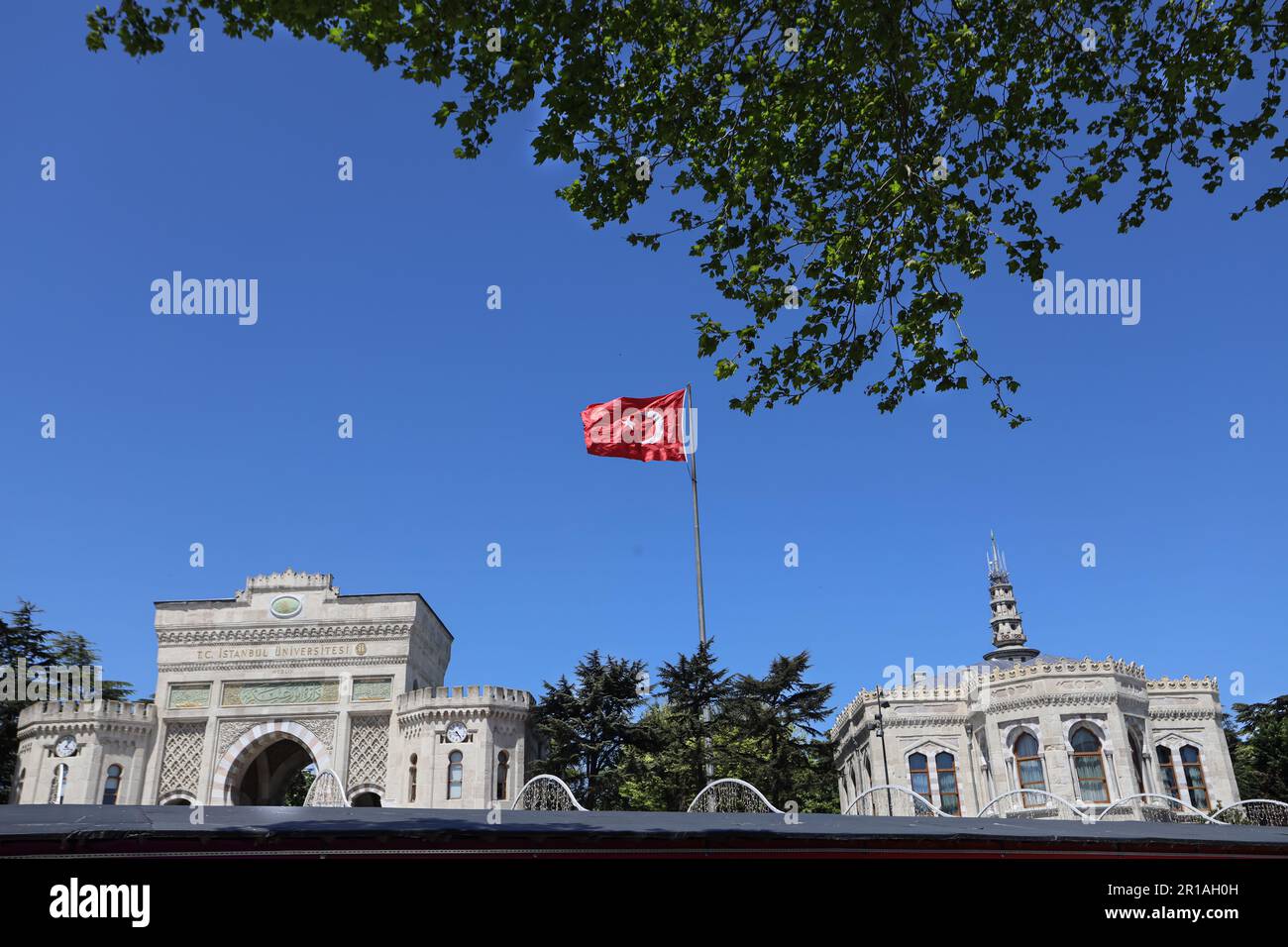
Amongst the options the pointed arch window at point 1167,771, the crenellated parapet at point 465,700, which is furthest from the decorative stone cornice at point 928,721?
the crenellated parapet at point 465,700

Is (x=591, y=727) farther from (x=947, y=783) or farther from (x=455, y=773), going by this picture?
(x=947, y=783)

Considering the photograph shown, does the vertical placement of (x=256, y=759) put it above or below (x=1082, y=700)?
below

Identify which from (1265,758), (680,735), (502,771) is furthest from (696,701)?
(1265,758)

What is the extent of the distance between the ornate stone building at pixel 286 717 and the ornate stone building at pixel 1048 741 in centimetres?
1467

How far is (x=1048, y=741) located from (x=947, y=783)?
500cm

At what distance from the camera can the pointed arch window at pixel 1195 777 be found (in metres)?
33.8

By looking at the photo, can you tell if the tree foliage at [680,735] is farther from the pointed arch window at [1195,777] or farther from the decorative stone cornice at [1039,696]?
the pointed arch window at [1195,777]

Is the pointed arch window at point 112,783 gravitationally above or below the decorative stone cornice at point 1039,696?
below

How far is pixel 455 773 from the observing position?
33.6 meters

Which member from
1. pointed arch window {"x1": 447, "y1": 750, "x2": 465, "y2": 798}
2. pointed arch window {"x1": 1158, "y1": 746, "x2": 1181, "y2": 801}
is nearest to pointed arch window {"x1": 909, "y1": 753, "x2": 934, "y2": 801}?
pointed arch window {"x1": 1158, "y1": 746, "x2": 1181, "y2": 801}

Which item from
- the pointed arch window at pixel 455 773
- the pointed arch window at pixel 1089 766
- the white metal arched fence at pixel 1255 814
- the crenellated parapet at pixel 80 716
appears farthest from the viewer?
the crenellated parapet at pixel 80 716

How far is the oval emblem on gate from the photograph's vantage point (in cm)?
3728

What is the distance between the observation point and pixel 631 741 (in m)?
33.8

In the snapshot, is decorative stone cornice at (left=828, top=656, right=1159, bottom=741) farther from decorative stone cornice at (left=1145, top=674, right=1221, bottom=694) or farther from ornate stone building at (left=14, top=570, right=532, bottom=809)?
ornate stone building at (left=14, top=570, right=532, bottom=809)
